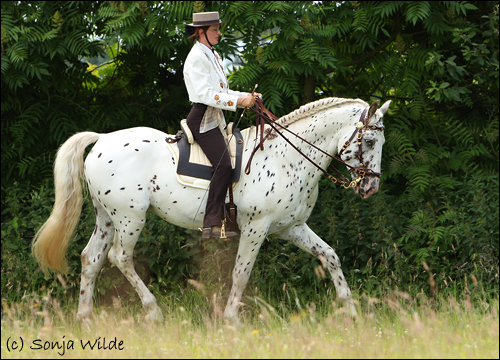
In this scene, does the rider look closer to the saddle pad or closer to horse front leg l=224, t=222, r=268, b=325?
the saddle pad

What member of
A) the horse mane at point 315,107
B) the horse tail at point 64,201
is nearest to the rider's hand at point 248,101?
the horse mane at point 315,107

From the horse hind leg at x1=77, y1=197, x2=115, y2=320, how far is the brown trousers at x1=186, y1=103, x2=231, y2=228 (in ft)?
4.01

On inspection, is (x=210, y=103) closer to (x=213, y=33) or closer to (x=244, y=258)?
(x=213, y=33)

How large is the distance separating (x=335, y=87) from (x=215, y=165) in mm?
3242

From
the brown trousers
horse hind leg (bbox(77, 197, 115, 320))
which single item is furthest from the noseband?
horse hind leg (bbox(77, 197, 115, 320))

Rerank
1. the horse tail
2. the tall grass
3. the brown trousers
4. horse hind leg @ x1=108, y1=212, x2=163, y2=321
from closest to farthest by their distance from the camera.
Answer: the tall grass → the brown trousers → horse hind leg @ x1=108, y1=212, x2=163, y2=321 → the horse tail

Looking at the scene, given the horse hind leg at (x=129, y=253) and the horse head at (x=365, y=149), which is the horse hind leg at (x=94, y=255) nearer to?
the horse hind leg at (x=129, y=253)

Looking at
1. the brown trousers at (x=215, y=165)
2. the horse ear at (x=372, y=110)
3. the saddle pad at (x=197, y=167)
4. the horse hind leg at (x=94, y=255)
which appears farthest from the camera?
the horse hind leg at (x=94, y=255)

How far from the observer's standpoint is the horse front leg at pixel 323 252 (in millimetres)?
5402

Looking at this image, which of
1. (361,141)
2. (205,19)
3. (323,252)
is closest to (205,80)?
(205,19)

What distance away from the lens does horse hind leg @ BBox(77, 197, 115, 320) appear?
5531mm

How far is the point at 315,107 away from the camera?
203 inches

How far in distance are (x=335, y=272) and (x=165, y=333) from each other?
1812 mm

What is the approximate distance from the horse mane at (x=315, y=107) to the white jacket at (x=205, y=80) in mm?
630
